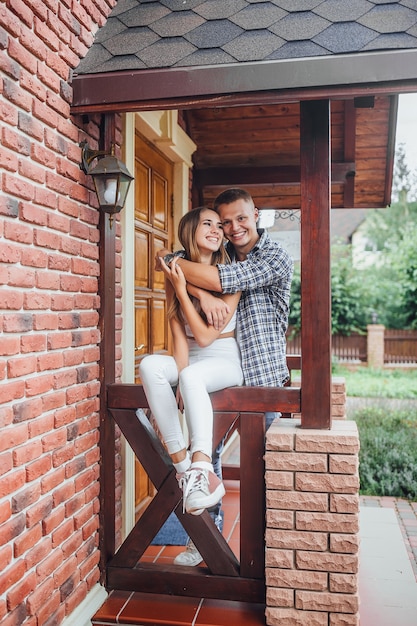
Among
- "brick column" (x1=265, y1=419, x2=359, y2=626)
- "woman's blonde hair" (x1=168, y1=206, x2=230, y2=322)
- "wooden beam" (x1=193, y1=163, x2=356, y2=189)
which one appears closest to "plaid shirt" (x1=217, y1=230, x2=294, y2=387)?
"woman's blonde hair" (x1=168, y1=206, x2=230, y2=322)

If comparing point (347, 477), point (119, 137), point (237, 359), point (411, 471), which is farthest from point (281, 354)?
point (411, 471)

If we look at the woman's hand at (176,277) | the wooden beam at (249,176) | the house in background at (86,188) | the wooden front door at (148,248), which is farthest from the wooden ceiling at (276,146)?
the woman's hand at (176,277)

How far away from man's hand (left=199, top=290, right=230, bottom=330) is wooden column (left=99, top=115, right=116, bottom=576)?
1.68ft

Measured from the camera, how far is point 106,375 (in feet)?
10.2

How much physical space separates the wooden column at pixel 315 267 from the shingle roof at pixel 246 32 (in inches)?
12.6

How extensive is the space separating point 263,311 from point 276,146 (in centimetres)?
262

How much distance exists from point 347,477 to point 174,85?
1926 mm

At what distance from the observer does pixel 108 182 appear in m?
2.84

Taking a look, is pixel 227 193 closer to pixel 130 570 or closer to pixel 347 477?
pixel 347 477

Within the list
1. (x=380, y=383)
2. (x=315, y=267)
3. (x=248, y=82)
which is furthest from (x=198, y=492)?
(x=380, y=383)

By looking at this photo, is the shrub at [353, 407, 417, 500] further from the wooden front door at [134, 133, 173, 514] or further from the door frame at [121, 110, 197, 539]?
the door frame at [121, 110, 197, 539]

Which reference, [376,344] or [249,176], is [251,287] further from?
[376,344]

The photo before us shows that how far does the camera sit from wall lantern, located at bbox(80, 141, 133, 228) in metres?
2.80

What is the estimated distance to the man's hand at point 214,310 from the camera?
2.93 m
